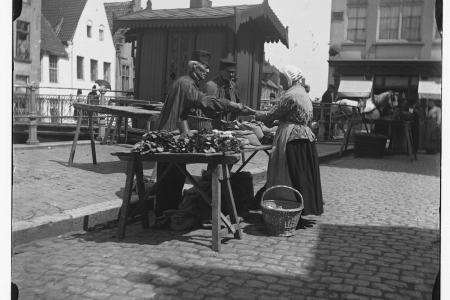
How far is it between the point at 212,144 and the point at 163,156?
0.50 m

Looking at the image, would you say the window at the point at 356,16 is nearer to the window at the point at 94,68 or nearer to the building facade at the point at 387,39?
the building facade at the point at 387,39

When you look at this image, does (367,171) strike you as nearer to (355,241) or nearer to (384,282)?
(355,241)

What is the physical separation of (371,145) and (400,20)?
9998 millimetres

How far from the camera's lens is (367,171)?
11023 millimetres

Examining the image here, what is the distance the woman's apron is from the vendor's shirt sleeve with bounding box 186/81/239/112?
70 cm

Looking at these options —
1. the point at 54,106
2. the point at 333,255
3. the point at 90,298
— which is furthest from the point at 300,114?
the point at 54,106

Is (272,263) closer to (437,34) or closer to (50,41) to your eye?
(437,34)

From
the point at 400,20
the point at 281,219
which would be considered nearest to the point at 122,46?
the point at 281,219

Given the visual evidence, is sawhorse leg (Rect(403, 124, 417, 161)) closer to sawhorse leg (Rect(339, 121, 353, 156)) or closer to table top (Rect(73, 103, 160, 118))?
sawhorse leg (Rect(339, 121, 353, 156))

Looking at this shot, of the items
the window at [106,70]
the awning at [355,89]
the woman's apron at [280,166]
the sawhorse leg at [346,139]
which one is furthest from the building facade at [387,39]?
the sawhorse leg at [346,139]

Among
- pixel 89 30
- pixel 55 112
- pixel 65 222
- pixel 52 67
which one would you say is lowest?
pixel 65 222

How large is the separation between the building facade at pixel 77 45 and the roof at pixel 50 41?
5cm

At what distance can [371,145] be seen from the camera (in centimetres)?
1389

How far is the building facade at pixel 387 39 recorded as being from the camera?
3.60 m
